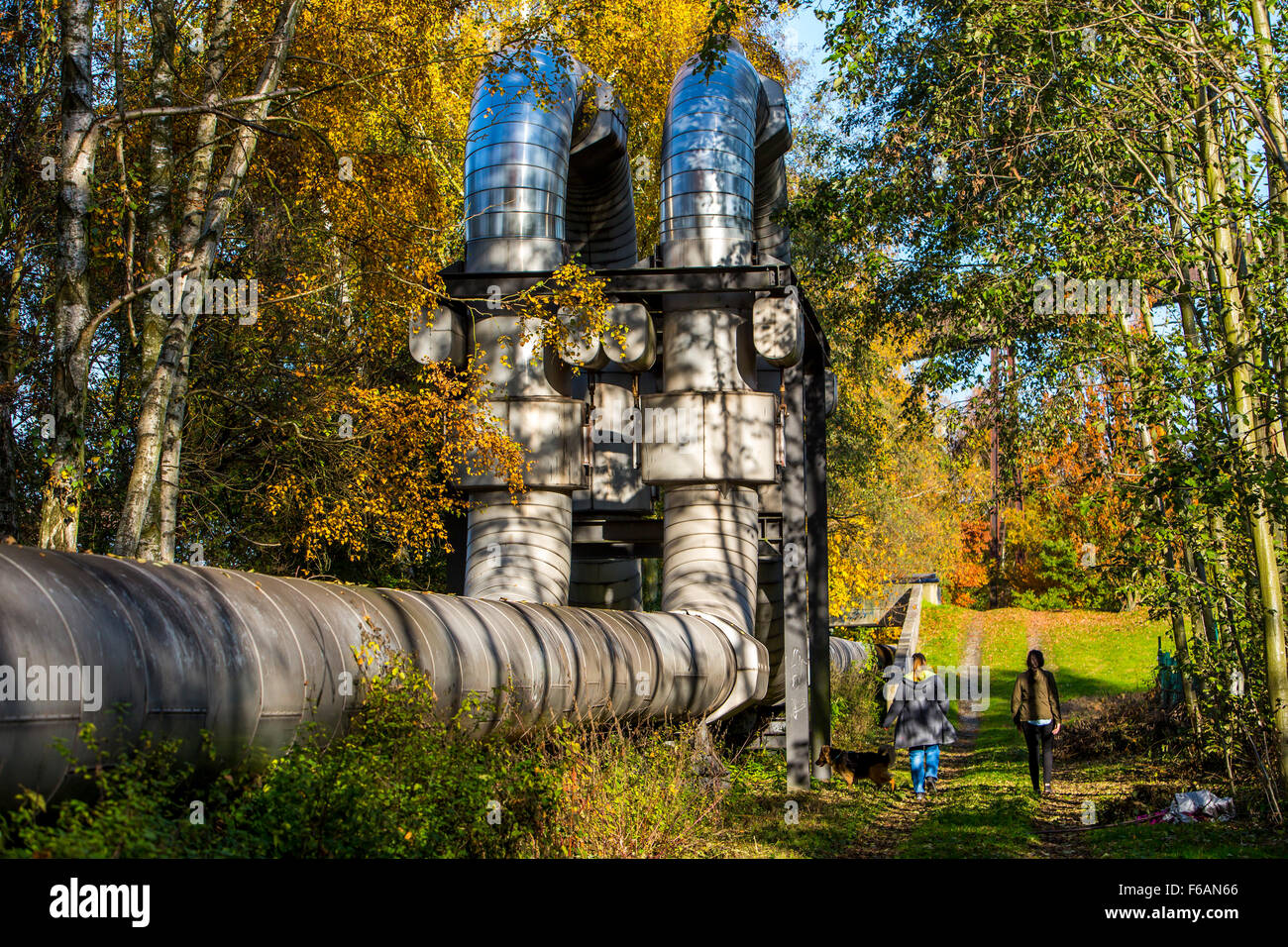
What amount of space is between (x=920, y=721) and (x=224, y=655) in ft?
33.6

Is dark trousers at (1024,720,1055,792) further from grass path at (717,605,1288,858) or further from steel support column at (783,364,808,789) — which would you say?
steel support column at (783,364,808,789)

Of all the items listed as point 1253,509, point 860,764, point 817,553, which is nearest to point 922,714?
point 860,764

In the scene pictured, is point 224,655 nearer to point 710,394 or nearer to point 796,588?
point 710,394

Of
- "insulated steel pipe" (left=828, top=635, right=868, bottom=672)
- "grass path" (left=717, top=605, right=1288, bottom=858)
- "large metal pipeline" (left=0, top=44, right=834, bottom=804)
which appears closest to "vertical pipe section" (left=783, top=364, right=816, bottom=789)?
"large metal pipeline" (left=0, top=44, right=834, bottom=804)

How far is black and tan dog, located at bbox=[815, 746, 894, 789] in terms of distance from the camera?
15633 millimetres

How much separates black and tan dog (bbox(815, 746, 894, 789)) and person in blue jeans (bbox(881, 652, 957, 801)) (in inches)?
25.0

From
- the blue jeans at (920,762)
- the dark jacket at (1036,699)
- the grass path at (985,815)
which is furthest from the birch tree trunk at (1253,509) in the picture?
the blue jeans at (920,762)

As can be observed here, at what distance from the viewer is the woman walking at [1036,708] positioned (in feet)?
45.3

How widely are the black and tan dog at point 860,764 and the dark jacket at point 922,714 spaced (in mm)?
1051

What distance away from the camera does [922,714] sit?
47.4 feet
